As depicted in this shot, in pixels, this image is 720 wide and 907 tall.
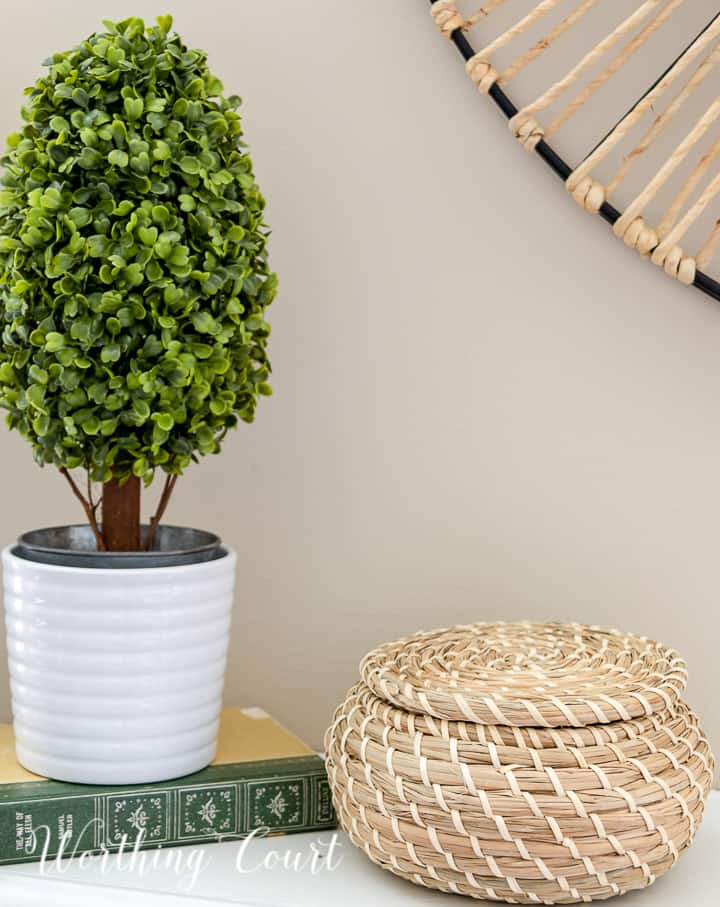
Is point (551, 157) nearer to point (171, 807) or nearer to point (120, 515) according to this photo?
point (120, 515)

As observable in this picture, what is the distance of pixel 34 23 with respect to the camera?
929mm

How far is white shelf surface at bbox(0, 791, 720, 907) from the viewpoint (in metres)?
0.66

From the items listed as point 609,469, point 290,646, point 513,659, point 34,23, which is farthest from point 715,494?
point 34,23

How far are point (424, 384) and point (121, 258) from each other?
0.31m

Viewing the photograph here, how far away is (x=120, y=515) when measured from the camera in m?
0.80

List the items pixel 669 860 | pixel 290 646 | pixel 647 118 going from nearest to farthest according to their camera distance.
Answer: pixel 669 860 → pixel 647 118 → pixel 290 646

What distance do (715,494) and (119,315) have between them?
0.50 metres

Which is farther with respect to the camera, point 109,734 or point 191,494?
point 191,494

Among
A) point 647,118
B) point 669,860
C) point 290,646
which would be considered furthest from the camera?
point 290,646

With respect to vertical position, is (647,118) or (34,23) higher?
(34,23)

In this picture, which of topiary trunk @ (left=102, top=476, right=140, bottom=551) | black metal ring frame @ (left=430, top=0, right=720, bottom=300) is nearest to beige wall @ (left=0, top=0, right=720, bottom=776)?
black metal ring frame @ (left=430, top=0, right=720, bottom=300)

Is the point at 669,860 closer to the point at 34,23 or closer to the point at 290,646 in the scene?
the point at 290,646

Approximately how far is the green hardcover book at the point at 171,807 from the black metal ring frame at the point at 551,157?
1.57 ft

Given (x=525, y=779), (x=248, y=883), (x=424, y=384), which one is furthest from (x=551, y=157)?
(x=248, y=883)
